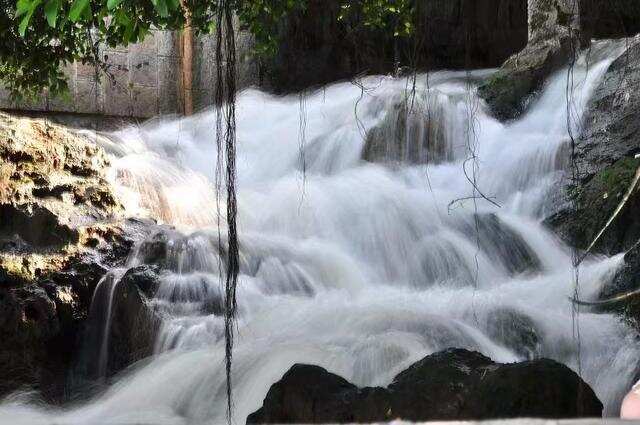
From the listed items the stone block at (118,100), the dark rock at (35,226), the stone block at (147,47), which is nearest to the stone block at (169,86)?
the stone block at (147,47)

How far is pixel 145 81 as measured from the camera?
44.8 ft

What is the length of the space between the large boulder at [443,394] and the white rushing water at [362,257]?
3.02ft

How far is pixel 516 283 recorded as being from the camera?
7688 millimetres

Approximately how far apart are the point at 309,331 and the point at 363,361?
965mm

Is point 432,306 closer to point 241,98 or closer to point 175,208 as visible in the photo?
point 175,208

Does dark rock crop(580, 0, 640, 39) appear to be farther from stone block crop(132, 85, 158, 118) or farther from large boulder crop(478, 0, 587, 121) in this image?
stone block crop(132, 85, 158, 118)

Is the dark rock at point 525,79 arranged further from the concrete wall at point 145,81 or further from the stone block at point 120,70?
the stone block at point 120,70

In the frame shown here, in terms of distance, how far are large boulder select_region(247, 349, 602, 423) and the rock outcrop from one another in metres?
2.78

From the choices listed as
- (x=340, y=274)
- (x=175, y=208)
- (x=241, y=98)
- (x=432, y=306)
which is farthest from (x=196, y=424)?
(x=241, y=98)

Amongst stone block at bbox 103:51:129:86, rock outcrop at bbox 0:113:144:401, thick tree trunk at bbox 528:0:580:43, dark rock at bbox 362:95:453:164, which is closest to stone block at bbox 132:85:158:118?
stone block at bbox 103:51:129:86

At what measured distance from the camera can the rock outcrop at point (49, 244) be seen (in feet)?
23.2

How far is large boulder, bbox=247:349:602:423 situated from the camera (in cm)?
435

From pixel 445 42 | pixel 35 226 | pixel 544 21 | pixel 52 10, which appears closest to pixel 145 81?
pixel 544 21

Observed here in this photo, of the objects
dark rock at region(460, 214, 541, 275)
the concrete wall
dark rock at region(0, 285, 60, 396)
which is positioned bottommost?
dark rock at region(0, 285, 60, 396)
